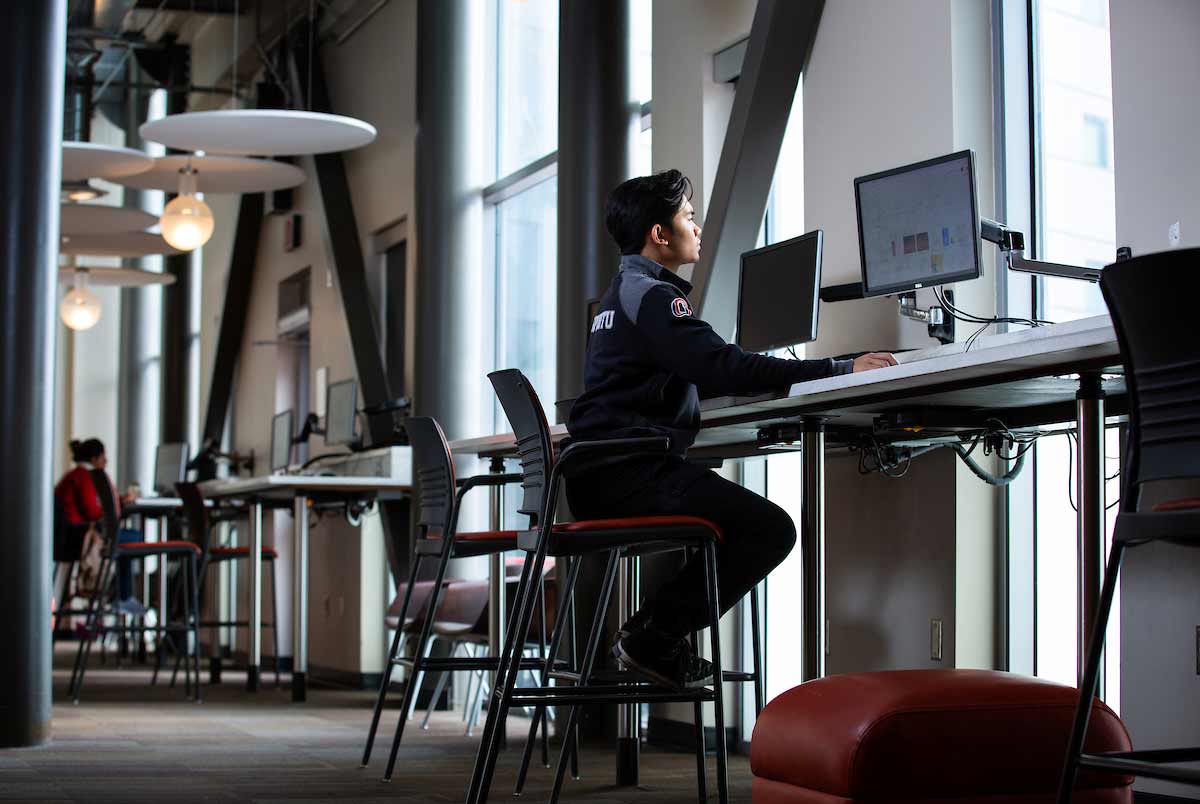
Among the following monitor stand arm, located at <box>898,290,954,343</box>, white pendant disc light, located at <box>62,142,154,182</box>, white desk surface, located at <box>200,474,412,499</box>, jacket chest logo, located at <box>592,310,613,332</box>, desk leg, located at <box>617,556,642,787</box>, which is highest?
white pendant disc light, located at <box>62,142,154,182</box>

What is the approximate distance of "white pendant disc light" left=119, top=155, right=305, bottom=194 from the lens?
7.71 m

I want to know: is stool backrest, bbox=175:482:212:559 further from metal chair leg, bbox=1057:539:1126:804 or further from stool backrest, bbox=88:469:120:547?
metal chair leg, bbox=1057:539:1126:804

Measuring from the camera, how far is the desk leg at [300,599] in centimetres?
688

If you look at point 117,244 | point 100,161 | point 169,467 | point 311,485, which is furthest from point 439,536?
point 169,467

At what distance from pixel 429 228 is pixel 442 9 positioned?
1029 millimetres

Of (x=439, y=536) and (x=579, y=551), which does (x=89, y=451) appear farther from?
(x=579, y=551)

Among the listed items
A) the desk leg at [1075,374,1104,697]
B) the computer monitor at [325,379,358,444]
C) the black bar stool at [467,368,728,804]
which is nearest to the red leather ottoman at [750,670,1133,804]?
the desk leg at [1075,374,1104,697]

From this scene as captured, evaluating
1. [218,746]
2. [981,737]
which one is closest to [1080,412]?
[981,737]

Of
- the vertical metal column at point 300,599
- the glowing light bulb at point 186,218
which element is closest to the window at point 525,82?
the glowing light bulb at point 186,218

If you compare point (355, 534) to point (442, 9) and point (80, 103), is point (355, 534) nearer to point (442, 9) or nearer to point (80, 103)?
point (442, 9)

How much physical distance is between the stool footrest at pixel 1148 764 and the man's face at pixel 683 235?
1.59 m

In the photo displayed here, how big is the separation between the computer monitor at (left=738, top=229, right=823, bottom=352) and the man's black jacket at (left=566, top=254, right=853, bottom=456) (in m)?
0.94

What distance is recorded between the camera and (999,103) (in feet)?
13.9

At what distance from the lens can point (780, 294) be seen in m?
4.29
